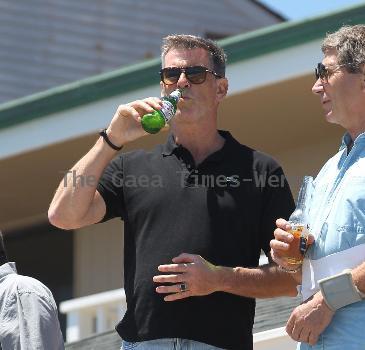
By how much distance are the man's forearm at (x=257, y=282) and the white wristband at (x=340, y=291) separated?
2.03 ft

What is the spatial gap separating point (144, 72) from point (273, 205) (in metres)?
4.33

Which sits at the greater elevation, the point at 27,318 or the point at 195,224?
the point at 195,224

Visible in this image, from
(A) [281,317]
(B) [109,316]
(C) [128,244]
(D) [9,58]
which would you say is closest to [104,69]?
(D) [9,58]

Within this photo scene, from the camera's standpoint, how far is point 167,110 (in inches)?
192

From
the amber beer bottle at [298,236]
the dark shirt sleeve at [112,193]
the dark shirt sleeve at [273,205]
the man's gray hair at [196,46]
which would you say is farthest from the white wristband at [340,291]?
the man's gray hair at [196,46]

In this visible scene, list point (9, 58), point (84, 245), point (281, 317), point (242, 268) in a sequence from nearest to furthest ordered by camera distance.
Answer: point (242, 268) → point (281, 317) → point (84, 245) → point (9, 58)

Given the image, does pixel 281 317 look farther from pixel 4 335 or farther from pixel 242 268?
pixel 4 335

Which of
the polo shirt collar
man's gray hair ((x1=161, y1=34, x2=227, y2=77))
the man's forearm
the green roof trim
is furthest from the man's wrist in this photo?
the green roof trim

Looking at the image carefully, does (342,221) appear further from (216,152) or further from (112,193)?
(112,193)

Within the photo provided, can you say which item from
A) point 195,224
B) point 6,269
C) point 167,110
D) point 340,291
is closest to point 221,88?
point 167,110

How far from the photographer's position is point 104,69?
18.9 m

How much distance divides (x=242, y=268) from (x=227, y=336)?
284mm

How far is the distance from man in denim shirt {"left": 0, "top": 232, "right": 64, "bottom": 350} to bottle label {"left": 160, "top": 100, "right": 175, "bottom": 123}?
861 millimetres

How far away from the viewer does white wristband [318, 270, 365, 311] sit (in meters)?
4.20
